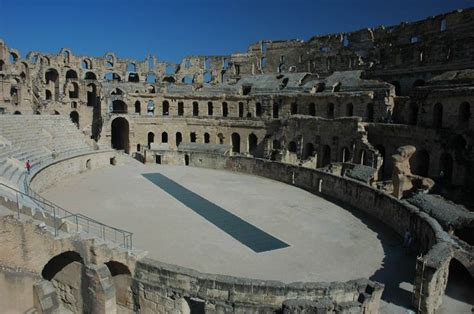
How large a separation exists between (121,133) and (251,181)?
18513mm

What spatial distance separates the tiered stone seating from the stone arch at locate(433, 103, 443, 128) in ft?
76.4

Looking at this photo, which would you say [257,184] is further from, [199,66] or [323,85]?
[199,66]

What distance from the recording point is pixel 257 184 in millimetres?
23547

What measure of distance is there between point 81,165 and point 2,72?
18.1 metres

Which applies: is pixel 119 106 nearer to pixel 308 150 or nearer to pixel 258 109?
pixel 258 109

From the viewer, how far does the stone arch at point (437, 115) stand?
2361 centimetres

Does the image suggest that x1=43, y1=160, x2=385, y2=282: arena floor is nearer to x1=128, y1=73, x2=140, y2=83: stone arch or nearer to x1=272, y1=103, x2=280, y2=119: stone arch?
x1=272, y1=103, x2=280, y2=119: stone arch

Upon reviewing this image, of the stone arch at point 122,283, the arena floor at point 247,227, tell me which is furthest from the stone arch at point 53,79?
the stone arch at point 122,283

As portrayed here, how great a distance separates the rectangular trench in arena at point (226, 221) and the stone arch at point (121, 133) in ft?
46.2

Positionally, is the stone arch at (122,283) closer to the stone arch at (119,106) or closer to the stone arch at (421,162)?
the stone arch at (421,162)

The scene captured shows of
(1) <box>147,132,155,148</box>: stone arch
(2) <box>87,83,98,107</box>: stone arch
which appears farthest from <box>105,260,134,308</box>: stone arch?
(2) <box>87,83,98,107</box>: stone arch

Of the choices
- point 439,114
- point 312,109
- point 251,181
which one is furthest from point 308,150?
point 439,114

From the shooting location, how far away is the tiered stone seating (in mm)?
18680

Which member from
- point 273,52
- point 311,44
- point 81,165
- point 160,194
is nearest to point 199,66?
point 273,52
